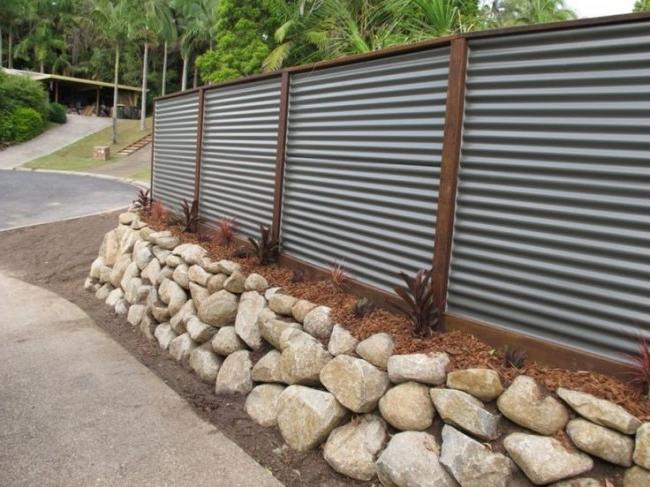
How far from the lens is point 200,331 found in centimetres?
477

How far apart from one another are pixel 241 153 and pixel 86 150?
27.3 meters

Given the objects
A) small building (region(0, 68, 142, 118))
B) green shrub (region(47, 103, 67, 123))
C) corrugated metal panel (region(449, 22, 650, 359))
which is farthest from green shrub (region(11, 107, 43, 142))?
corrugated metal panel (region(449, 22, 650, 359))

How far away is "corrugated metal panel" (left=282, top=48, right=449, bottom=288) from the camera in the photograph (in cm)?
361

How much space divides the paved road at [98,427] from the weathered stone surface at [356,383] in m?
0.61

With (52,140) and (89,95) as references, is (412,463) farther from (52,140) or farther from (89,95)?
(89,95)

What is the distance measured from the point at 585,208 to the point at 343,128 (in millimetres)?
2060

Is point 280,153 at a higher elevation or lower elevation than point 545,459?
higher

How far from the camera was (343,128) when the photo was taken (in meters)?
4.34

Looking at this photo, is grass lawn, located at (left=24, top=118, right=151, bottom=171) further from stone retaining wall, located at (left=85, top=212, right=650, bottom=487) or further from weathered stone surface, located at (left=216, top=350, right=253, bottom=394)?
weathered stone surface, located at (left=216, top=350, right=253, bottom=394)

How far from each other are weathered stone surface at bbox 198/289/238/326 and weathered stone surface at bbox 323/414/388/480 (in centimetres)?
171

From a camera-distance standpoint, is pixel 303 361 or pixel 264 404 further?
pixel 264 404

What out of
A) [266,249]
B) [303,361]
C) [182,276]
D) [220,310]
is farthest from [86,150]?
[303,361]

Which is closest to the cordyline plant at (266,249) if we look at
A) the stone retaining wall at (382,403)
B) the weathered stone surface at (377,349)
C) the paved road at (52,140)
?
the stone retaining wall at (382,403)

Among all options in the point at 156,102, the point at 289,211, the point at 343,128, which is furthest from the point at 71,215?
the point at 343,128
